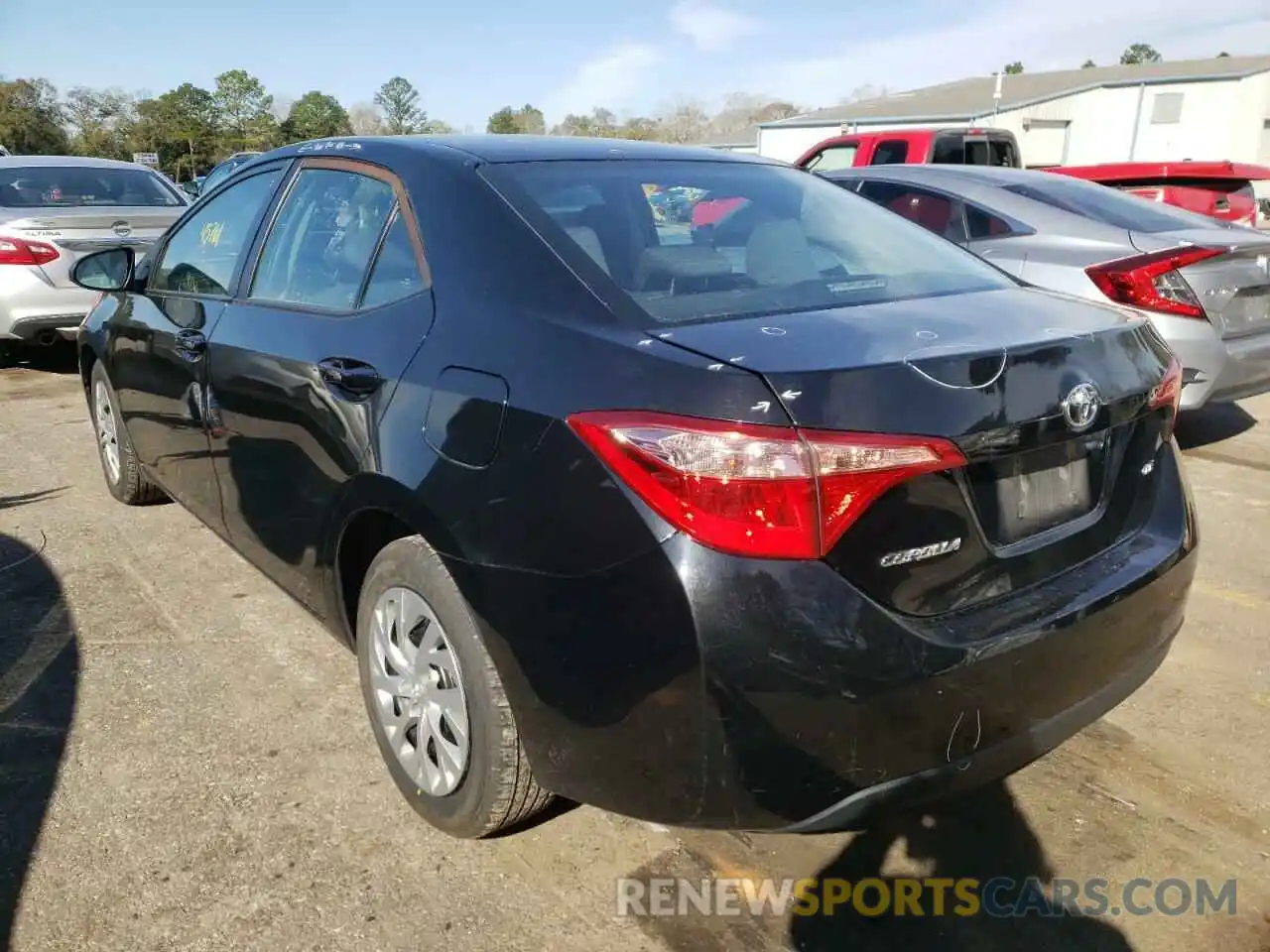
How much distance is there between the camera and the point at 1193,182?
10.1m

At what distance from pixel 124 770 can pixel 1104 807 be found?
2.58m

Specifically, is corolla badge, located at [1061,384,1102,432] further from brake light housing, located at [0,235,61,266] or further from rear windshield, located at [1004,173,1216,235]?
brake light housing, located at [0,235,61,266]

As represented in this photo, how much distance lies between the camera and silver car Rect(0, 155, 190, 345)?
276 inches

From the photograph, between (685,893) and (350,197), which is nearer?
(685,893)

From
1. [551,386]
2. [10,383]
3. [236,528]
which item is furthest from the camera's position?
[10,383]

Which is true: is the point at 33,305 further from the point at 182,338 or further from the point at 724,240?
the point at 724,240

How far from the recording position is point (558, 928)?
82.7 inches

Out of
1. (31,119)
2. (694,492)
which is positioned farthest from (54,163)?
(31,119)

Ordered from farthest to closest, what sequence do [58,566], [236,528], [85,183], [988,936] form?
[85,183] < [58,566] < [236,528] < [988,936]

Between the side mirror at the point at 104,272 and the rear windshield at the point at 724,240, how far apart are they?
2.35 m

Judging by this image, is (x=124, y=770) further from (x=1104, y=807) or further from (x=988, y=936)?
(x=1104, y=807)

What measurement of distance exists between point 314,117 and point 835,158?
84.0 metres

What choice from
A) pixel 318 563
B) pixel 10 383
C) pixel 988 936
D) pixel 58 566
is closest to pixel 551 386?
pixel 318 563

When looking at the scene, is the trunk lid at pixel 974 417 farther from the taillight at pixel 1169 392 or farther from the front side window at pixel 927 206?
the front side window at pixel 927 206
